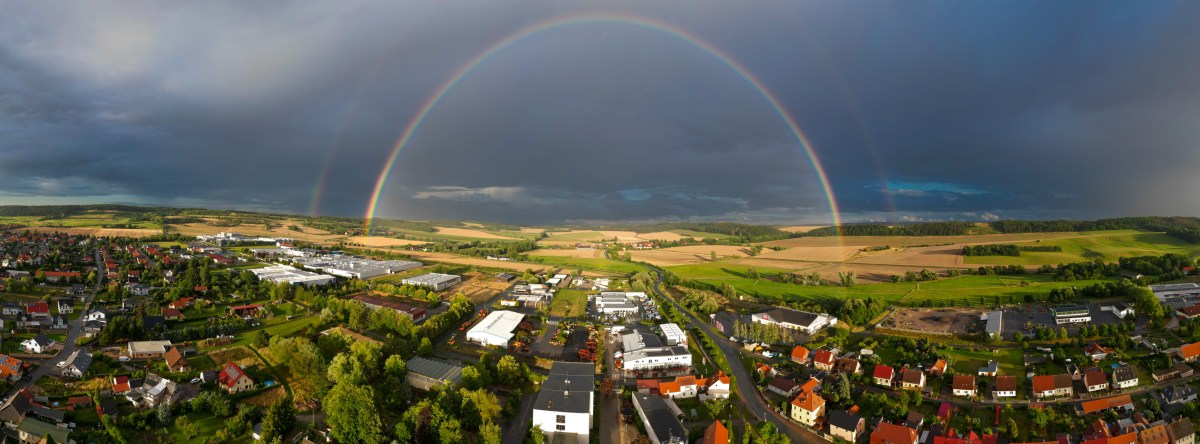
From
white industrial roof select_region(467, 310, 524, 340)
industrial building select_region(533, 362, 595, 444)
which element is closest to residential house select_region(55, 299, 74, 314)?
white industrial roof select_region(467, 310, 524, 340)

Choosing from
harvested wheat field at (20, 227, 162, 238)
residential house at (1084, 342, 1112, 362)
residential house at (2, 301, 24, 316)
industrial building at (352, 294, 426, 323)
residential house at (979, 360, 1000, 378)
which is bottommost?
industrial building at (352, 294, 426, 323)

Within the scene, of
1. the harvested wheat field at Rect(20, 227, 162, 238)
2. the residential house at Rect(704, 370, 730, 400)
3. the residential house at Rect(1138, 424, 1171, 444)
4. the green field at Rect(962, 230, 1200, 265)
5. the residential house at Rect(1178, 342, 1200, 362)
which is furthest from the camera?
the harvested wheat field at Rect(20, 227, 162, 238)

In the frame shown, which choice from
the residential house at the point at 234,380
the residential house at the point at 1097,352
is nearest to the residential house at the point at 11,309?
the residential house at the point at 234,380

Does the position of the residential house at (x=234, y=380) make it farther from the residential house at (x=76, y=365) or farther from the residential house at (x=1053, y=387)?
the residential house at (x=1053, y=387)

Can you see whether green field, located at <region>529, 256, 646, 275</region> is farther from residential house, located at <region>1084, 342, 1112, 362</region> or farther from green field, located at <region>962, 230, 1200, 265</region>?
residential house, located at <region>1084, 342, 1112, 362</region>

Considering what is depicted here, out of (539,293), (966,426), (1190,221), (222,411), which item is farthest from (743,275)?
(1190,221)
